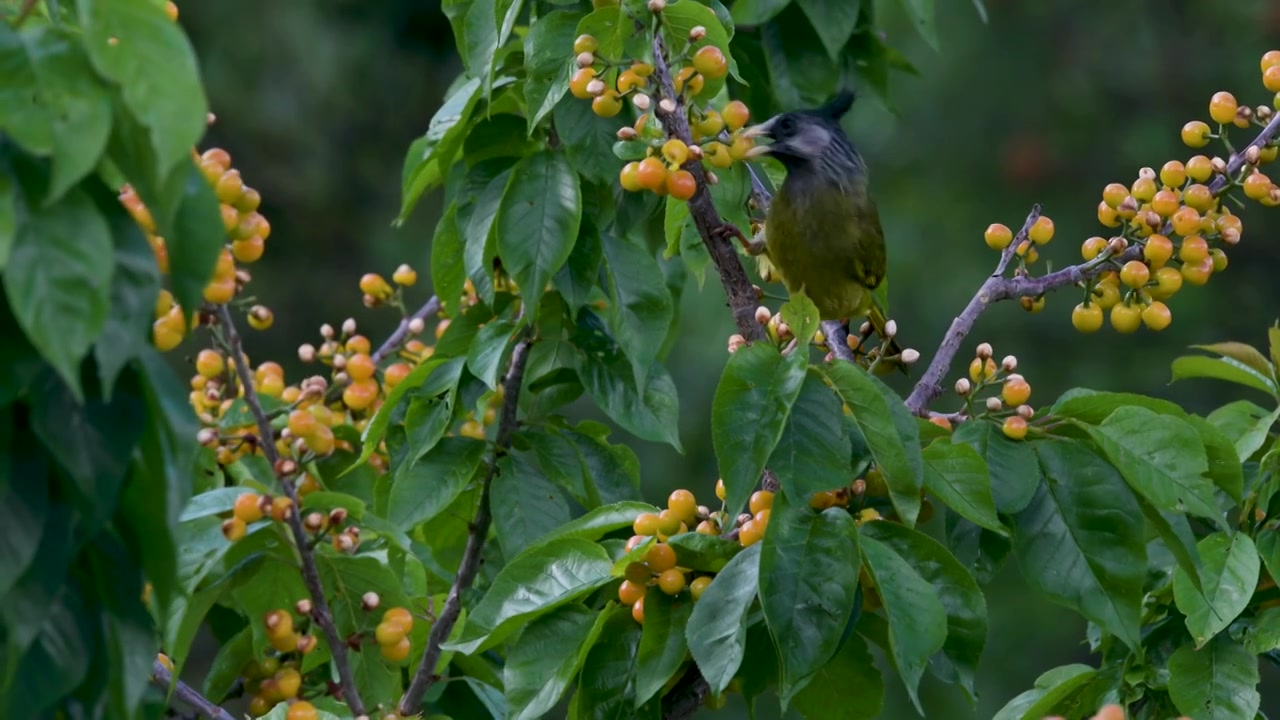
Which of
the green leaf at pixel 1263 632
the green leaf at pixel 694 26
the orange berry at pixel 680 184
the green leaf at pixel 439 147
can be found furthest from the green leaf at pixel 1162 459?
the green leaf at pixel 439 147

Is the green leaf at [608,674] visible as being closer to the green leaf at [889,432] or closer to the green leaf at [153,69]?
the green leaf at [889,432]

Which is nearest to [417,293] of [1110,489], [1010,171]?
[1010,171]

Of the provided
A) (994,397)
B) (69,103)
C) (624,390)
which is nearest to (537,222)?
(624,390)

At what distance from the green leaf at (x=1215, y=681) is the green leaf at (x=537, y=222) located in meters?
0.92

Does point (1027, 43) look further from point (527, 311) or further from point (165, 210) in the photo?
point (165, 210)

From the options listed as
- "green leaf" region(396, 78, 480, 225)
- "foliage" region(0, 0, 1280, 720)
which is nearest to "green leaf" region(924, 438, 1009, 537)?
"foliage" region(0, 0, 1280, 720)

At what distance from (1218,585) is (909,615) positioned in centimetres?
56

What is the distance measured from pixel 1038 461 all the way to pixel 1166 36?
27.2ft

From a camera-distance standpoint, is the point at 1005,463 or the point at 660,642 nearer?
the point at 660,642

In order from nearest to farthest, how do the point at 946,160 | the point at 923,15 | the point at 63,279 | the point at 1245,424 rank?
the point at 63,279, the point at 1245,424, the point at 923,15, the point at 946,160

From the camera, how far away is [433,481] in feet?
7.58

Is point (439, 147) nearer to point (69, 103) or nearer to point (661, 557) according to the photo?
point (661, 557)

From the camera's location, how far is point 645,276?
225 centimetres

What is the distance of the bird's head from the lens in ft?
10.5
